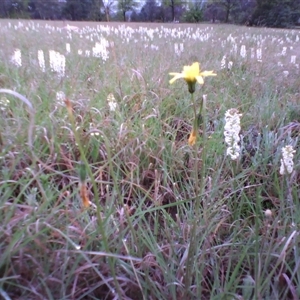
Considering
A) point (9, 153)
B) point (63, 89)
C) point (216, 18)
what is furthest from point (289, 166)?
point (216, 18)

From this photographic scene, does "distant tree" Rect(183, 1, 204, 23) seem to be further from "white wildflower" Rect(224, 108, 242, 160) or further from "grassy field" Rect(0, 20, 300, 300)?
"white wildflower" Rect(224, 108, 242, 160)

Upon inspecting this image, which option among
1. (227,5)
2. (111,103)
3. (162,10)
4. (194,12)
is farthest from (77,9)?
(227,5)

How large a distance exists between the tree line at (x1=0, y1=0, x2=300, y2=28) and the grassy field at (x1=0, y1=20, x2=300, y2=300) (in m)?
1.41


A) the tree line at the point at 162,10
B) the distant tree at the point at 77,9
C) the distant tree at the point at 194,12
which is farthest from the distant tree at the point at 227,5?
the distant tree at the point at 77,9

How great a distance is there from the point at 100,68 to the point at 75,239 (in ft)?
6.37

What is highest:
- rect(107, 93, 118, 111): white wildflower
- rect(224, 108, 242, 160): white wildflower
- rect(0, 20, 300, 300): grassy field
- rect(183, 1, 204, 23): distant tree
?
rect(183, 1, 204, 23): distant tree

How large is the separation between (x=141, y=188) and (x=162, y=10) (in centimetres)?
994

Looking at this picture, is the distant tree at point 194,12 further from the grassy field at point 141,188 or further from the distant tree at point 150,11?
the grassy field at point 141,188

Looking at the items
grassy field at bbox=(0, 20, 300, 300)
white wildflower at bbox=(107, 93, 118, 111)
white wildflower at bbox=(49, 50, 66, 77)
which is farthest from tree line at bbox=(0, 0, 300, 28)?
white wildflower at bbox=(107, 93, 118, 111)

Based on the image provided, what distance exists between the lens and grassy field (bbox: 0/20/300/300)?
103 centimetres

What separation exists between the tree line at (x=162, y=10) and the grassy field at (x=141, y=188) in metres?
1.41

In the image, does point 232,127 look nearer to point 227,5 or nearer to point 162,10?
point 162,10

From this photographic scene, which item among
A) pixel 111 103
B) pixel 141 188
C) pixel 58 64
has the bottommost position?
Result: pixel 141 188

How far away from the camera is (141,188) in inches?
50.5
